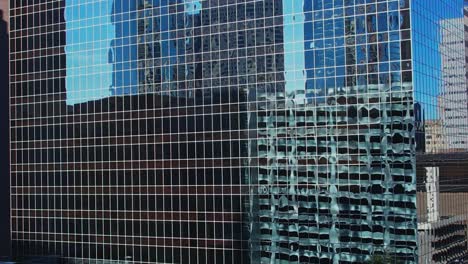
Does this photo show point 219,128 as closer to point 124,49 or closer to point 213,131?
point 213,131

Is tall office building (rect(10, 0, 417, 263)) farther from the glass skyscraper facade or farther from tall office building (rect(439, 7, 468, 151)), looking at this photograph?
tall office building (rect(439, 7, 468, 151))

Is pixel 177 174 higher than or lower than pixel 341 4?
lower

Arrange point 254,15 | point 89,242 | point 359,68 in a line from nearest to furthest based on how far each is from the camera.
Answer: point 359,68, point 254,15, point 89,242

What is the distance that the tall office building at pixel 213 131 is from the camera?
5869 cm

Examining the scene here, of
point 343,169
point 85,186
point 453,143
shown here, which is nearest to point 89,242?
point 85,186

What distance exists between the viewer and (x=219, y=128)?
218ft

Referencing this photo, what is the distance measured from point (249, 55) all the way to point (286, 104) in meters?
5.97

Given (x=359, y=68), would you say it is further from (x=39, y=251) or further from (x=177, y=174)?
(x=39, y=251)

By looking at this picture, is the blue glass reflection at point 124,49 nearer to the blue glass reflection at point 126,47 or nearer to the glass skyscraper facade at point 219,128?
the blue glass reflection at point 126,47

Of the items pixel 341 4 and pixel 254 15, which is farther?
pixel 254 15

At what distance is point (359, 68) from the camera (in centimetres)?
5934

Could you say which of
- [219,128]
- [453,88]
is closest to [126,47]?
[219,128]

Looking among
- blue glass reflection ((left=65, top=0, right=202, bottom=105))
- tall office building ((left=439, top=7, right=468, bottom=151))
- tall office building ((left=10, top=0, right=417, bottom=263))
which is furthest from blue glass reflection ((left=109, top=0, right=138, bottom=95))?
tall office building ((left=439, top=7, right=468, bottom=151))

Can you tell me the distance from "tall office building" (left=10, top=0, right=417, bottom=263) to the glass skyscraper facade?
13 centimetres
